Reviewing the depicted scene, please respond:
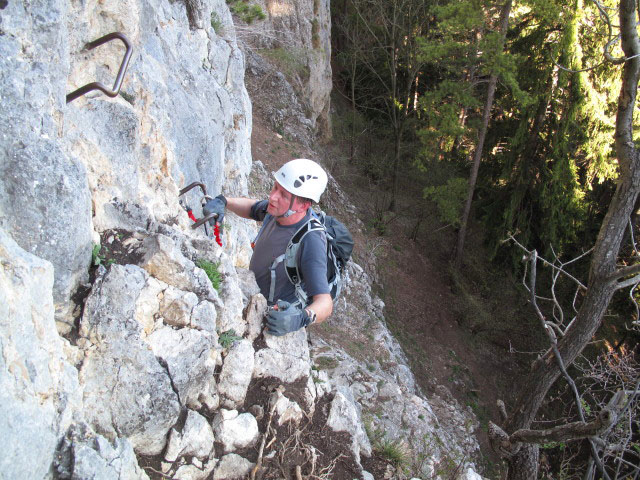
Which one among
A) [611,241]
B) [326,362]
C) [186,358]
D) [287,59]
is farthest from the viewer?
[287,59]

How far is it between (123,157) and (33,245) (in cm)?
103

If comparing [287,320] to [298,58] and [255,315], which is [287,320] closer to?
[255,315]

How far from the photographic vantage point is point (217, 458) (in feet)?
8.46

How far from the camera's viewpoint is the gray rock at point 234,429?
104 inches

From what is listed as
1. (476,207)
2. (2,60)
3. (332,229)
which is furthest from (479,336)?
(2,60)

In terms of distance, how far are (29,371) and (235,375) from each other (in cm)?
126

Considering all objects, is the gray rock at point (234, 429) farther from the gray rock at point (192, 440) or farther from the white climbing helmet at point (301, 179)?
the white climbing helmet at point (301, 179)

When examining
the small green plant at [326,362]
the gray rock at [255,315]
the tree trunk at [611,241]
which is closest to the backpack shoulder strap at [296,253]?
the gray rock at [255,315]

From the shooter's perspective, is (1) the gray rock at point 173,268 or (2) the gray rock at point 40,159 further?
(1) the gray rock at point 173,268

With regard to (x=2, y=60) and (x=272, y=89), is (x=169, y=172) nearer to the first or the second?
(x=2, y=60)

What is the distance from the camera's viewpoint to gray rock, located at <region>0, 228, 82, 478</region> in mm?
1700

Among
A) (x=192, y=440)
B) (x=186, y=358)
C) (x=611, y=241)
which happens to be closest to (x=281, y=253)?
(x=186, y=358)

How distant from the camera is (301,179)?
3.27 meters

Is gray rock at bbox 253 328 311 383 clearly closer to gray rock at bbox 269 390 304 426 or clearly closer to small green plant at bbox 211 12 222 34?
gray rock at bbox 269 390 304 426
